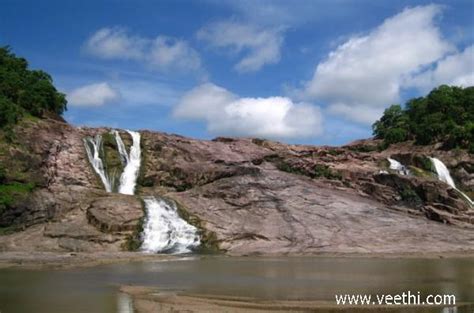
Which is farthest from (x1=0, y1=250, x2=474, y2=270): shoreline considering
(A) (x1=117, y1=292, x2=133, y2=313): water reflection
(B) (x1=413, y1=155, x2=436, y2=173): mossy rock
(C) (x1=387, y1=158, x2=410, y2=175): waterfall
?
(B) (x1=413, y1=155, x2=436, y2=173): mossy rock

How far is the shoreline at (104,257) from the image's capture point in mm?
39594

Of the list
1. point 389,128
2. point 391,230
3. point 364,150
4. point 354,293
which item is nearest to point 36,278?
point 354,293

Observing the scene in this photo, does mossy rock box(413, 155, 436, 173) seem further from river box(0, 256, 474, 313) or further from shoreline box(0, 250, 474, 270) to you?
river box(0, 256, 474, 313)

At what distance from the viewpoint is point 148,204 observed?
5616 cm

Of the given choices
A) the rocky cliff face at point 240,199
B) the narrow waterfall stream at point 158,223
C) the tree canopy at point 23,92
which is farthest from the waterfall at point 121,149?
the tree canopy at point 23,92

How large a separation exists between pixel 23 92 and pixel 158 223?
95.2 feet

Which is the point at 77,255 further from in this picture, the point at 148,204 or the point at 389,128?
the point at 389,128

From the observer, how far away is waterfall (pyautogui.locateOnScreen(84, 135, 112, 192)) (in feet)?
213

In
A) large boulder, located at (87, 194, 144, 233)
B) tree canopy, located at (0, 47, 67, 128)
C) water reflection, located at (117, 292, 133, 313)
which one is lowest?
water reflection, located at (117, 292, 133, 313)

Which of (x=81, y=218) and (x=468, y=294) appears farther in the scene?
(x=81, y=218)

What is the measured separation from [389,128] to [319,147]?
15423 mm

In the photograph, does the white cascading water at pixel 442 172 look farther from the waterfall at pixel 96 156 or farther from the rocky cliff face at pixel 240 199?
the waterfall at pixel 96 156

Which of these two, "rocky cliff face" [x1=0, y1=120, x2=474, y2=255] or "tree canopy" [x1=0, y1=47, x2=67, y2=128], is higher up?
"tree canopy" [x1=0, y1=47, x2=67, y2=128]

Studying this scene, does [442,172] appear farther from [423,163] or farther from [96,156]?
[96,156]
